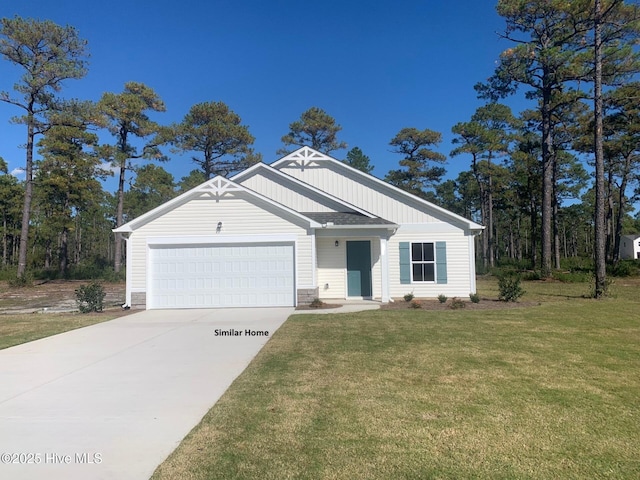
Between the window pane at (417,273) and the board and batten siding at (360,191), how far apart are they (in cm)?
175

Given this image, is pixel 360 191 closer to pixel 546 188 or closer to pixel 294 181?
pixel 294 181

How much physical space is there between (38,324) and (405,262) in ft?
39.5

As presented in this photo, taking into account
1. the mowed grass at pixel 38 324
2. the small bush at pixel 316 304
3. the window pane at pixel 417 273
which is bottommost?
the mowed grass at pixel 38 324

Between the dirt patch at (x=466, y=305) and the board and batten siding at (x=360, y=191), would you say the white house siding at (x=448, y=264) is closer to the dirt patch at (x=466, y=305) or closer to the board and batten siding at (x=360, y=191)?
the board and batten siding at (x=360, y=191)

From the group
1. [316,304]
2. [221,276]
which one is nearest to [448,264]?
[316,304]

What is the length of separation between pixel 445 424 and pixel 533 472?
992 millimetres

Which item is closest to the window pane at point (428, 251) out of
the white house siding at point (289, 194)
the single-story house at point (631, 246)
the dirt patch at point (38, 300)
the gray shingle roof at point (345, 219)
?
the gray shingle roof at point (345, 219)

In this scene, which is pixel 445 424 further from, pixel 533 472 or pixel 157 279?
pixel 157 279

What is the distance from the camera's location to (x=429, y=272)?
619 inches

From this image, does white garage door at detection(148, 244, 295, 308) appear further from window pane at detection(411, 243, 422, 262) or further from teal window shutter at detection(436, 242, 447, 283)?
teal window shutter at detection(436, 242, 447, 283)

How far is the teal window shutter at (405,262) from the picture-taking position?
51.5 feet

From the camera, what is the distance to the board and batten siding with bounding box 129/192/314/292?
1341 centimetres

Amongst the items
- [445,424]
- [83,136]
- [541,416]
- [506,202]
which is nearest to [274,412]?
[445,424]

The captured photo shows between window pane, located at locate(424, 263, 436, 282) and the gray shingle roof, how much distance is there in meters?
2.66
